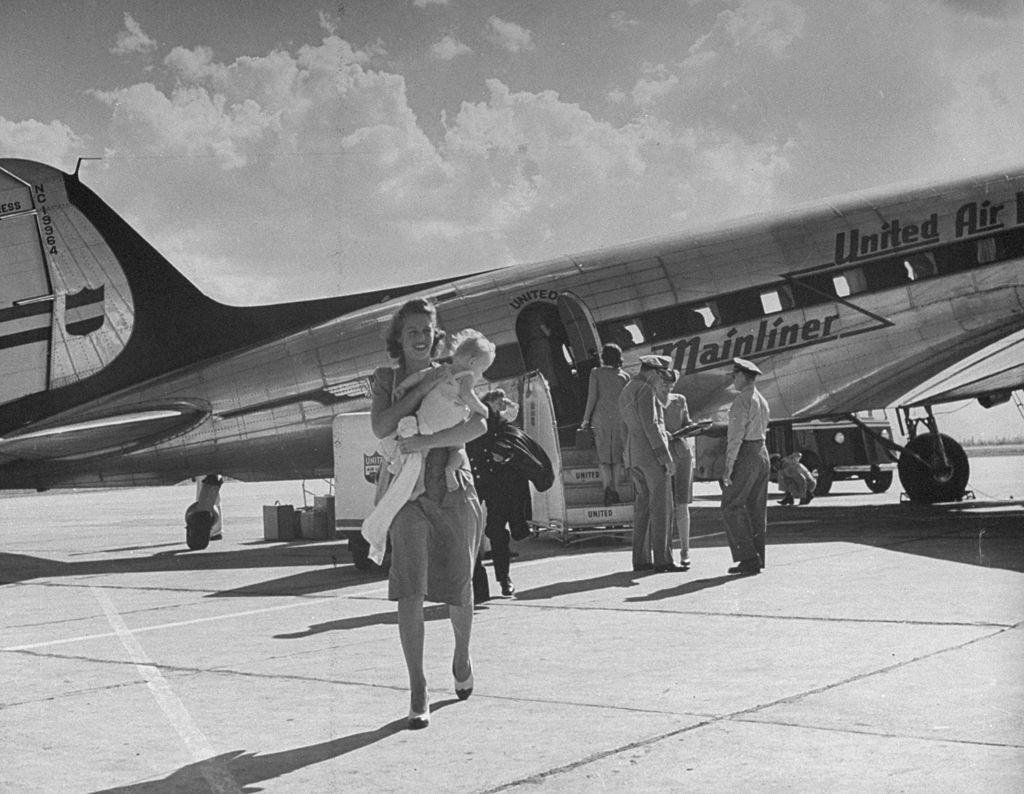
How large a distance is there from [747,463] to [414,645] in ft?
19.8

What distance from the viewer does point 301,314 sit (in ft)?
51.5

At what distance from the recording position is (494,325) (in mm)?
15695

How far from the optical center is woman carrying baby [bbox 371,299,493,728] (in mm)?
5910

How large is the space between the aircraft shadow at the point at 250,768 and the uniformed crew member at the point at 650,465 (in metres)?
6.09

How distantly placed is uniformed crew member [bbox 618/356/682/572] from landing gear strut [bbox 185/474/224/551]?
7050 millimetres

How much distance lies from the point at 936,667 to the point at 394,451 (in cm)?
298

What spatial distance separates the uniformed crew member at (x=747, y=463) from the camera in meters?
11.0

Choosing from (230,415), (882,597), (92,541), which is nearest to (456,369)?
(882,597)

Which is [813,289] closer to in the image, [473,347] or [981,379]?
[981,379]

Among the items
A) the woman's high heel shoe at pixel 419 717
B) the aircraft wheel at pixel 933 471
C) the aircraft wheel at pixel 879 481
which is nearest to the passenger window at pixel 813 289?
the aircraft wheel at pixel 933 471

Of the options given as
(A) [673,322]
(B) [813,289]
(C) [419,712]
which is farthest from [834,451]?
(C) [419,712]

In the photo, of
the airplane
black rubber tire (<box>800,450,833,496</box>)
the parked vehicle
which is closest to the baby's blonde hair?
the airplane

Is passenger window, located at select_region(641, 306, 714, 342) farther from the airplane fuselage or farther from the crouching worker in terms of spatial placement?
the crouching worker

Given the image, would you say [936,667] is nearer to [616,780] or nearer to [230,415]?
[616,780]
